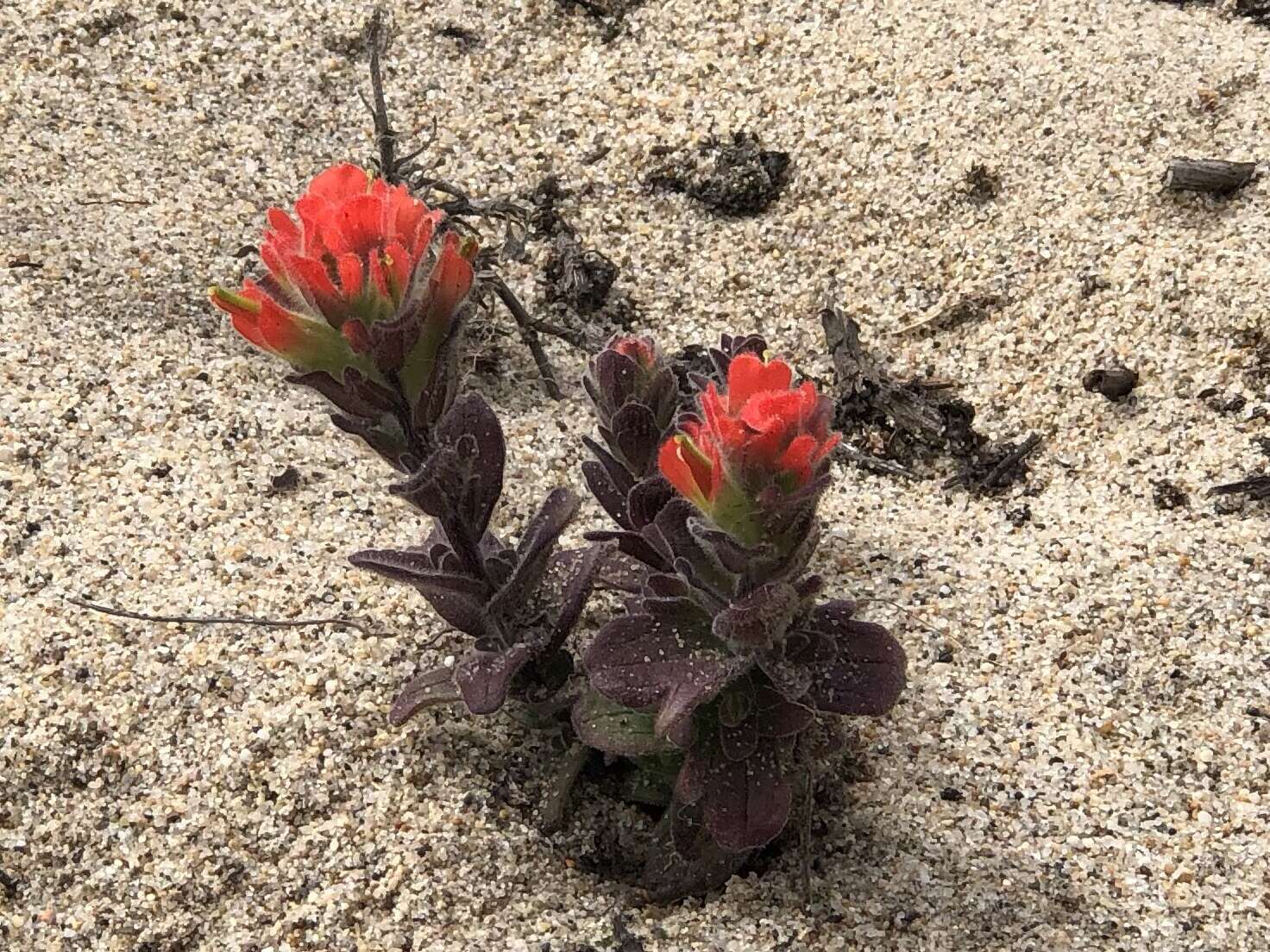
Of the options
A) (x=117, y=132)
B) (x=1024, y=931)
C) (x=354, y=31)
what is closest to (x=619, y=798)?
(x=1024, y=931)

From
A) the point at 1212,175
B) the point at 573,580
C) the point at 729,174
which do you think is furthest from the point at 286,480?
the point at 1212,175

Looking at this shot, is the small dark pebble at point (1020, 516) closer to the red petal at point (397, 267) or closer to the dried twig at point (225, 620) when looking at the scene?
the dried twig at point (225, 620)

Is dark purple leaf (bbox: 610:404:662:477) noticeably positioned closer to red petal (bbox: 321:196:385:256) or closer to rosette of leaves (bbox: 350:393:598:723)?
rosette of leaves (bbox: 350:393:598:723)

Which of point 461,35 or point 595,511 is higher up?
point 461,35

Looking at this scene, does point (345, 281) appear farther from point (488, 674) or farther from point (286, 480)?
point (286, 480)

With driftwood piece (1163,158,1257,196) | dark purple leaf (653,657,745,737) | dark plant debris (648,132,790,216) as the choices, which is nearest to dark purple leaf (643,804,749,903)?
dark purple leaf (653,657,745,737)

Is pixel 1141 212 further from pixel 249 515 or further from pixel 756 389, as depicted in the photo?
pixel 249 515
